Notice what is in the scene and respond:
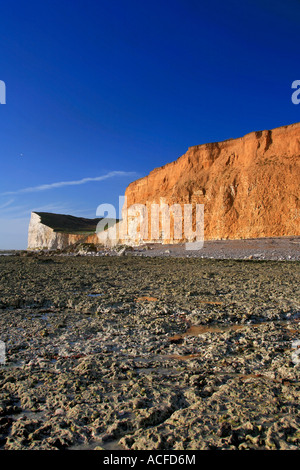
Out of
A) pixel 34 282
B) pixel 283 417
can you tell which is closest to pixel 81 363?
pixel 283 417

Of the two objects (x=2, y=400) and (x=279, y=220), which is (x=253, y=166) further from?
(x=2, y=400)

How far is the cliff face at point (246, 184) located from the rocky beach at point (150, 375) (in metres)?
34.9

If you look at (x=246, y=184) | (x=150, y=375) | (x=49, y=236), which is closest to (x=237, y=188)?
(x=246, y=184)

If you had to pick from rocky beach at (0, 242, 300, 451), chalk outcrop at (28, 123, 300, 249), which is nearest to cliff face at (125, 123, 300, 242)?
chalk outcrop at (28, 123, 300, 249)

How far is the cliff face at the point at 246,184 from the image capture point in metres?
38.7

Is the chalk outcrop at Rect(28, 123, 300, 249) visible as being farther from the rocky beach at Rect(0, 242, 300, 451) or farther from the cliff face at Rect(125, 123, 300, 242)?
the rocky beach at Rect(0, 242, 300, 451)

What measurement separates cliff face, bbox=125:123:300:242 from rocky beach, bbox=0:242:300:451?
3493cm

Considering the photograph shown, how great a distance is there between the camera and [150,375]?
3229mm

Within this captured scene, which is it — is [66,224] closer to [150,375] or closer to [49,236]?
[49,236]

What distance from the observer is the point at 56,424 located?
2367 millimetres

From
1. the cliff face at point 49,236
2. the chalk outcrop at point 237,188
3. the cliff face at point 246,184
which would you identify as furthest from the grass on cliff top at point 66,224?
the cliff face at point 246,184

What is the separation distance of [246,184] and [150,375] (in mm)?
42023

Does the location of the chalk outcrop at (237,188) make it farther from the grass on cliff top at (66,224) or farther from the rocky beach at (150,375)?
the rocky beach at (150,375)
